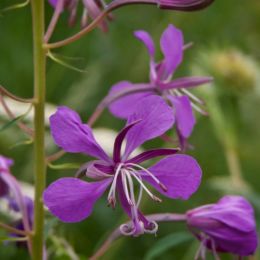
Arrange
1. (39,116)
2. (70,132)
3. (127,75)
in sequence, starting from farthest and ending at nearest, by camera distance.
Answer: (127,75)
(39,116)
(70,132)

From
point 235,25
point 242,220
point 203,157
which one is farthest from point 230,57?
point 242,220

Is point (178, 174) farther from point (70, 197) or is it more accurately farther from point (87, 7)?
point (87, 7)

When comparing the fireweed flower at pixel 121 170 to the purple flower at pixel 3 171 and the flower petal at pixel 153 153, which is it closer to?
the flower petal at pixel 153 153

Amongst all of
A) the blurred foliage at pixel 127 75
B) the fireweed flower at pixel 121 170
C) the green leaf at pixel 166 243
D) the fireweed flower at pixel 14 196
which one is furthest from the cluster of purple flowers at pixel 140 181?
the blurred foliage at pixel 127 75

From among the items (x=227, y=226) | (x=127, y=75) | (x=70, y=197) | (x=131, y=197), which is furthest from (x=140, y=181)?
(x=127, y=75)

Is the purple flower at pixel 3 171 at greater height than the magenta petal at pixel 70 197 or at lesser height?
lesser

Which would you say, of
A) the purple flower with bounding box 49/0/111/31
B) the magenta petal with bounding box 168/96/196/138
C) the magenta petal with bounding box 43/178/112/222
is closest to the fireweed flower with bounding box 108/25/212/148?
the magenta petal with bounding box 168/96/196/138
